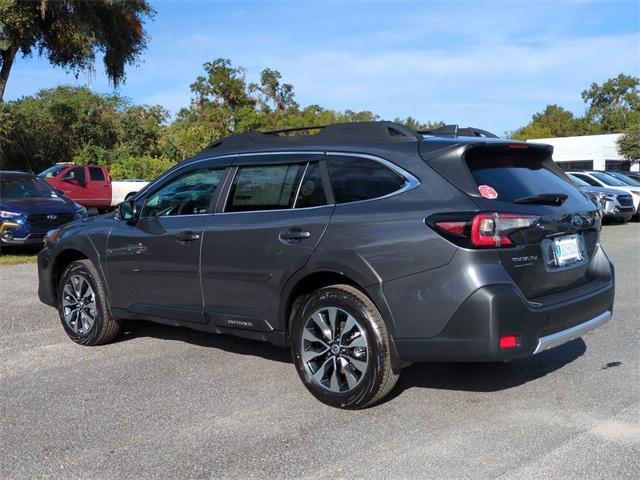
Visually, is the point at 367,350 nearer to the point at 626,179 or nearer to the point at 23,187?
the point at 23,187

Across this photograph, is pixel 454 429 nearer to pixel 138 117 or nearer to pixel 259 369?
pixel 259 369

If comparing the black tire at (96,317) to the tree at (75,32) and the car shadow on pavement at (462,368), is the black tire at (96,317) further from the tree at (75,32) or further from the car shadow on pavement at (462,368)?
the tree at (75,32)

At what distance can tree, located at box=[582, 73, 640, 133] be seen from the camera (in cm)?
8925

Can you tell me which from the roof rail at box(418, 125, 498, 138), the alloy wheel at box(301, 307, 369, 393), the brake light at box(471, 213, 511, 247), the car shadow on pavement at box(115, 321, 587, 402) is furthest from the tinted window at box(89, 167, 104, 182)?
the brake light at box(471, 213, 511, 247)

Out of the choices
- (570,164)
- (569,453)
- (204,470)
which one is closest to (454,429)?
(569,453)

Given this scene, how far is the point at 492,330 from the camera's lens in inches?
153

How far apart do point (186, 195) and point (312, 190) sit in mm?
1346

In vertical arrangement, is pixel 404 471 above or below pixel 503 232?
below

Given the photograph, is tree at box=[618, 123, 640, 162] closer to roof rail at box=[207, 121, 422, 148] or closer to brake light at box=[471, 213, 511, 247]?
roof rail at box=[207, 121, 422, 148]

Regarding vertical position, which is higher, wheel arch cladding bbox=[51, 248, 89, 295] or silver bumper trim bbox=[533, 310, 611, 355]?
wheel arch cladding bbox=[51, 248, 89, 295]

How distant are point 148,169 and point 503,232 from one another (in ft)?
108

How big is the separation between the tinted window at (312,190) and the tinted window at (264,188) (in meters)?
0.06

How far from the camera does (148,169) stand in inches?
1379

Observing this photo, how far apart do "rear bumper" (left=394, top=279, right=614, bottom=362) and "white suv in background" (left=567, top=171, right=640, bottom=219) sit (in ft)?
60.3
